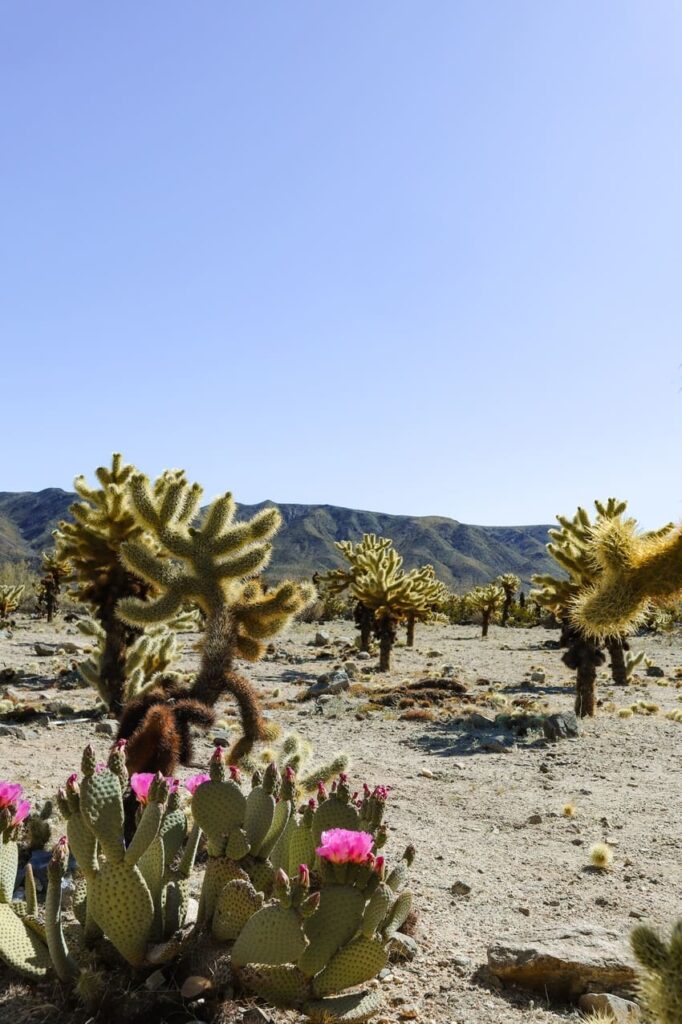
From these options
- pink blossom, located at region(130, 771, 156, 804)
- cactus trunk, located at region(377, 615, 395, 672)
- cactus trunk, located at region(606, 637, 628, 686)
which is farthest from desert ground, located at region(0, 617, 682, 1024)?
cactus trunk, located at region(377, 615, 395, 672)

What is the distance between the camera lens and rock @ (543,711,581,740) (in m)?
11.2

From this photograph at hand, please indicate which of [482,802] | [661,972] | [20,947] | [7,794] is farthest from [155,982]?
[482,802]

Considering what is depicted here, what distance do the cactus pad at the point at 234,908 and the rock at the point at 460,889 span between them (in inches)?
98.6

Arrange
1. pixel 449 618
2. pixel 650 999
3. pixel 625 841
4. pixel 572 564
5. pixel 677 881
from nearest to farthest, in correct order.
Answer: pixel 650 999 → pixel 677 881 → pixel 625 841 → pixel 572 564 → pixel 449 618

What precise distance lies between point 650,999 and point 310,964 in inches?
50.5

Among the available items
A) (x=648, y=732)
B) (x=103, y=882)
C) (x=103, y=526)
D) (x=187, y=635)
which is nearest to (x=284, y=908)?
(x=103, y=882)

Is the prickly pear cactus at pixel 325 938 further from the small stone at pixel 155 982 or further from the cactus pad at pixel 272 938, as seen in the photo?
the small stone at pixel 155 982

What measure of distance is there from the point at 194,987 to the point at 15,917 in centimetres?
90

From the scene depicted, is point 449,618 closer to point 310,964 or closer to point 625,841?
point 625,841

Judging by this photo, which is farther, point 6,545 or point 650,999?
point 6,545

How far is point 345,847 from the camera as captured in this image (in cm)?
293

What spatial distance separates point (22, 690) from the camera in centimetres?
1391

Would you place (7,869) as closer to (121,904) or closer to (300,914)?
(121,904)

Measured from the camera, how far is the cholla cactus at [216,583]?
598 centimetres
